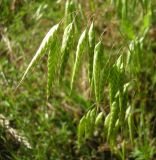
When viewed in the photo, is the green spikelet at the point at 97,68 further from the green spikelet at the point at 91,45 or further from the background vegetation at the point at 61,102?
the background vegetation at the point at 61,102

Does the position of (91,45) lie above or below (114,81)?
above

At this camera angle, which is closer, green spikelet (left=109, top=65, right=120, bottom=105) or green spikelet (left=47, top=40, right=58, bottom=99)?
green spikelet (left=47, top=40, right=58, bottom=99)

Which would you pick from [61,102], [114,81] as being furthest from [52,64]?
[61,102]

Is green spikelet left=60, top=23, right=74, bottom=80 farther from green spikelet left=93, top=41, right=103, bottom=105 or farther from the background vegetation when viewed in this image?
the background vegetation

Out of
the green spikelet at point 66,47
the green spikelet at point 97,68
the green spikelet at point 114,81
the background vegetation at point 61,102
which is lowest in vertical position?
the background vegetation at point 61,102

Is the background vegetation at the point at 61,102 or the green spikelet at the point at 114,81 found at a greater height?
the green spikelet at the point at 114,81

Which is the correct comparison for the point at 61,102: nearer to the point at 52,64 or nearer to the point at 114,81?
the point at 114,81

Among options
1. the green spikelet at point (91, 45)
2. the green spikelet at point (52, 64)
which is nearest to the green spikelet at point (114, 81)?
the green spikelet at point (91, 45)

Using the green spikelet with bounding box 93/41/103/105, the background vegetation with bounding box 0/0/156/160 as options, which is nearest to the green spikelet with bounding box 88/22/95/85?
the green spikelet with bounding box 93/41/103/105
